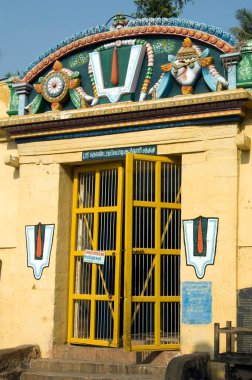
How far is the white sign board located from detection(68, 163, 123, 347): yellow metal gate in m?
0.11

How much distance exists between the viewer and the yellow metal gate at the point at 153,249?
1032 cm

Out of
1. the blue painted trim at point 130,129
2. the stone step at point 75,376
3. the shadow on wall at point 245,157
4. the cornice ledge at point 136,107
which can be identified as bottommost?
the stone step at point 75,376

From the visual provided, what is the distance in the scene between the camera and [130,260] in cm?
1013

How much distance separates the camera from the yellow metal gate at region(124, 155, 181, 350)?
33.9ft

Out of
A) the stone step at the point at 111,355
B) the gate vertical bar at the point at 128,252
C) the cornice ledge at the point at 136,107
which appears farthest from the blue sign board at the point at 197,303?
the cornice ledge at the point at 136,107

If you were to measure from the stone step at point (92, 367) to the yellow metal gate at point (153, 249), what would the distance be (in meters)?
0.36

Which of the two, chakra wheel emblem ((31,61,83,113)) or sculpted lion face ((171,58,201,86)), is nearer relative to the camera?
sculpted lion face ((171,58,201,86))

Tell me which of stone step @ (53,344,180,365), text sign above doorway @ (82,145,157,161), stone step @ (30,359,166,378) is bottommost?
stone step @ (30,359,166,378)

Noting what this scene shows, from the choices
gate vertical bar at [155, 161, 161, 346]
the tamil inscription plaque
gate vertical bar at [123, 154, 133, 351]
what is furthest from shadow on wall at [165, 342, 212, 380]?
gate vertical bar at [123, 154, 133, 351]

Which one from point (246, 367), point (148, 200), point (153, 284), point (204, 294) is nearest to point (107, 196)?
point (148, 200)

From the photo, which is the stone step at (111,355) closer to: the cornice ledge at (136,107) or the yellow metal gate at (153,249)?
the yellow metal gate at (153,249)

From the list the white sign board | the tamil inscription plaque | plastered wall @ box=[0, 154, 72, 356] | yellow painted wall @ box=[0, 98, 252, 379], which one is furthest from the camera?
plastered wall @ box=[0, 154, 72, 356]

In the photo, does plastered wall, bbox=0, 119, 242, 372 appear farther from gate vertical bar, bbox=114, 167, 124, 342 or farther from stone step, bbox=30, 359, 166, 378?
gate vertical bar, bbox=114, 167, 124, 342

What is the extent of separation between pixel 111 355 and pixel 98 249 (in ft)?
5.66
